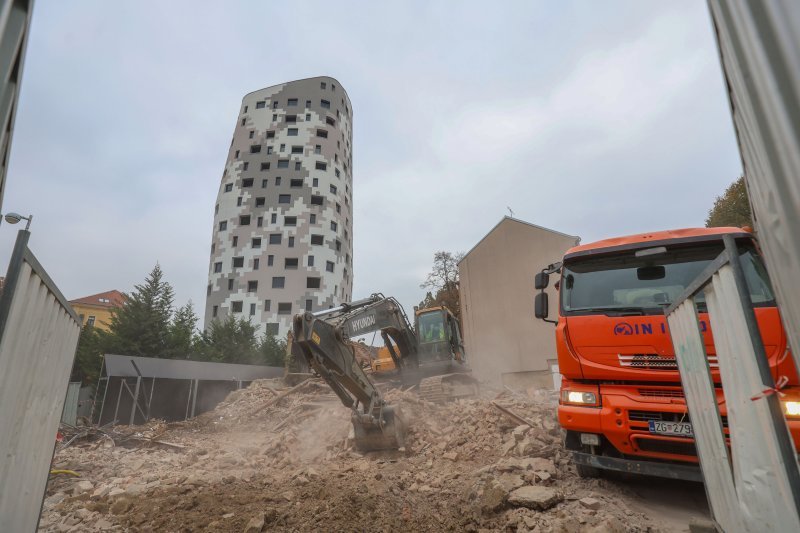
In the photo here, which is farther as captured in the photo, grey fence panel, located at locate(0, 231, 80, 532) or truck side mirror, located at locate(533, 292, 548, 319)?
truck side mirror, located at locate(533, 292, 548, 319)

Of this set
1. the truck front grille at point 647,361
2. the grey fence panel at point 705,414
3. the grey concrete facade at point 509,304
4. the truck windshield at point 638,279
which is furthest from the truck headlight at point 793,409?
the grey concrete facade at point 509,304

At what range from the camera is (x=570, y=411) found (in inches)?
190

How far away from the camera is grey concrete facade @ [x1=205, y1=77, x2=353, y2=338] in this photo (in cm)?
4003

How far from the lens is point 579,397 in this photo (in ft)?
15.9

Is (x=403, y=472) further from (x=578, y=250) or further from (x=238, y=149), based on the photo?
(x=238, y=149)

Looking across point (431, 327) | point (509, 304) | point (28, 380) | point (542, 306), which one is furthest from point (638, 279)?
point (509, 304)

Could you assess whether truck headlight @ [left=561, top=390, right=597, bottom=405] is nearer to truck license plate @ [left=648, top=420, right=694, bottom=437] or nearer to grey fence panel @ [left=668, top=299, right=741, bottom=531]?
truck license plate @ [left=648, top=420, right=694, bottom=437]

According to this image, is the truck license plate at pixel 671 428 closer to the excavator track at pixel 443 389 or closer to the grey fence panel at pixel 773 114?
the grey fence panel at pixel 773 114

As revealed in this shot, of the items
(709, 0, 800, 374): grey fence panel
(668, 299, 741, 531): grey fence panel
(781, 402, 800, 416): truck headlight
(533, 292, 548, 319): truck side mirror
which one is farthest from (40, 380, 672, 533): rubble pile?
(709, 0, 800, 374): grey fence panel

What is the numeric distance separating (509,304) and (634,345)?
55.6 feet

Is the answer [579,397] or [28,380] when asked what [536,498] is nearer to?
[579,397]

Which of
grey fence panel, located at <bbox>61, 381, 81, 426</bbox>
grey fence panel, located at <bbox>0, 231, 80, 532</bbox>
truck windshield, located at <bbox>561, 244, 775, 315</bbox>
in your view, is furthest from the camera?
grey fence panel, located at <bbox>61, 381, 81, 426</bbox>

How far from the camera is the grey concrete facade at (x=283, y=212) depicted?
4003 cm

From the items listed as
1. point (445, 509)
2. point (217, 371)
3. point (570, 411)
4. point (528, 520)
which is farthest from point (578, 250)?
point (217, 371)
